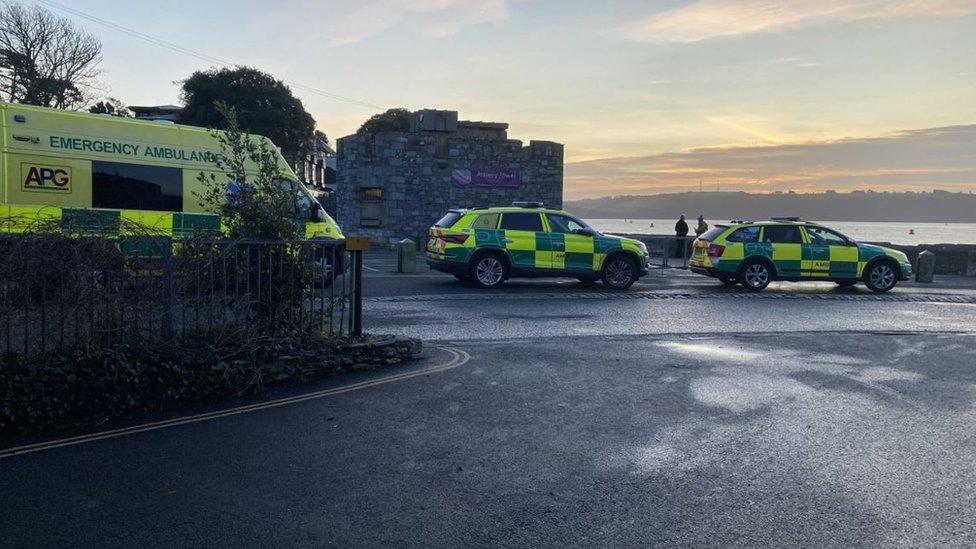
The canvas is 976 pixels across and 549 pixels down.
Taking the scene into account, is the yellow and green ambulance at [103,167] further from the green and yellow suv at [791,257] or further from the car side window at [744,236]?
the car side window at [744,236]

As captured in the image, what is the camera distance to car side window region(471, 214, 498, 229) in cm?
1555

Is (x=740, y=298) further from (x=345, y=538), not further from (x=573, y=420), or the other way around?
(x=345, y=538)

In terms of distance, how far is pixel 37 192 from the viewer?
11.5 meters

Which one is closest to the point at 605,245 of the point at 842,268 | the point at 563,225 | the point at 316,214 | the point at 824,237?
the point at 563,225

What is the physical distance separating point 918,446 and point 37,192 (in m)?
12.0

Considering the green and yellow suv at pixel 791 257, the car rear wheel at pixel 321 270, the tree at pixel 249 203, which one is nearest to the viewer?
the tree at pixel 249 203

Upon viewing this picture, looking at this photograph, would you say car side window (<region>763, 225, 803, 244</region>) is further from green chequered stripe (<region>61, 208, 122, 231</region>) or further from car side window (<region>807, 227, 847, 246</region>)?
green chequered stripe (<region>61, 208, 122, 231</region>)

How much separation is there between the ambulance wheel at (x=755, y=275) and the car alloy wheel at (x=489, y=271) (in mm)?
5419

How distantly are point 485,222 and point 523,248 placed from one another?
3.16 ft

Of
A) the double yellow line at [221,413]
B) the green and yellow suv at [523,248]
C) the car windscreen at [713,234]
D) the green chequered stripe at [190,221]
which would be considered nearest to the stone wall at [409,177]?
the green and yellow suv at [523,248]

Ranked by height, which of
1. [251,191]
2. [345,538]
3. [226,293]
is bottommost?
[345,538]

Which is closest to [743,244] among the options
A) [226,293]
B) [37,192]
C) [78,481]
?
[226,293]

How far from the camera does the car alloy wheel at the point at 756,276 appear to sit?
1669 centimetres

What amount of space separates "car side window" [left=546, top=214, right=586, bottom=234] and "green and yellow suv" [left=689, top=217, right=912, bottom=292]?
127 inches
